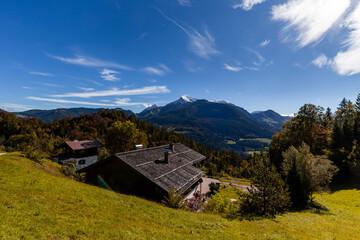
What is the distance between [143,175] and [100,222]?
1081 cm

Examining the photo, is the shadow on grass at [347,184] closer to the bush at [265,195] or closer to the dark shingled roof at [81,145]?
the bush at [265,195]

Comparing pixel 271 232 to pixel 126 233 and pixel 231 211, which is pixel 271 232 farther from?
pixel 126 233

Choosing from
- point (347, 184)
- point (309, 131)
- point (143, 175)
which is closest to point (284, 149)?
point (309, 131)

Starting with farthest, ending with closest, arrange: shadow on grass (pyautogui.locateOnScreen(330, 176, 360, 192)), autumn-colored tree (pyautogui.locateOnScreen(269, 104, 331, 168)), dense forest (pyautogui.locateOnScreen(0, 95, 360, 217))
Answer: autumn-colored tree (pyautogui.locateOnScreen(269, 104, 331, 168)) < shadow on grass (pyautogui.locateOnScreen(330, 176, 360, 192)) < dense forest (pyautogui.locateOnScreen(0, 95, 360, 217))

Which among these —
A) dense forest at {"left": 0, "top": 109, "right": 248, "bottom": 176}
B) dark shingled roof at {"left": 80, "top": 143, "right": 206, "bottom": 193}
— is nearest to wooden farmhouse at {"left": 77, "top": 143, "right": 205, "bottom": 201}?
dark shingled roof at {"left": 80, "top": 143, "right": 206, "bottom": 193}

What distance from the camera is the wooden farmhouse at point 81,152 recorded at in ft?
209

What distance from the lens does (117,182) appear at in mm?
23531

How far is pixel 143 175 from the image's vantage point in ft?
68.5

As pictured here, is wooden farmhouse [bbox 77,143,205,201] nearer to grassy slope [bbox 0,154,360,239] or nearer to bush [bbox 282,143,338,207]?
grassy slope [bbox 0,154,360,239]

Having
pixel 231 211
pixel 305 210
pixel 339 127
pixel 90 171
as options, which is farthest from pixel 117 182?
pixel 339 127

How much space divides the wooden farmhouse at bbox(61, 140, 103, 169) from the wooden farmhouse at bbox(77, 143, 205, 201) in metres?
44.6

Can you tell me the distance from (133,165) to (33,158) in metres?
→ 18.6

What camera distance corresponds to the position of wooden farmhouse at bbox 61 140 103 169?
63566mm

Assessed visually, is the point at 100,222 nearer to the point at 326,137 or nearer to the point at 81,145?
the point at 326,137
